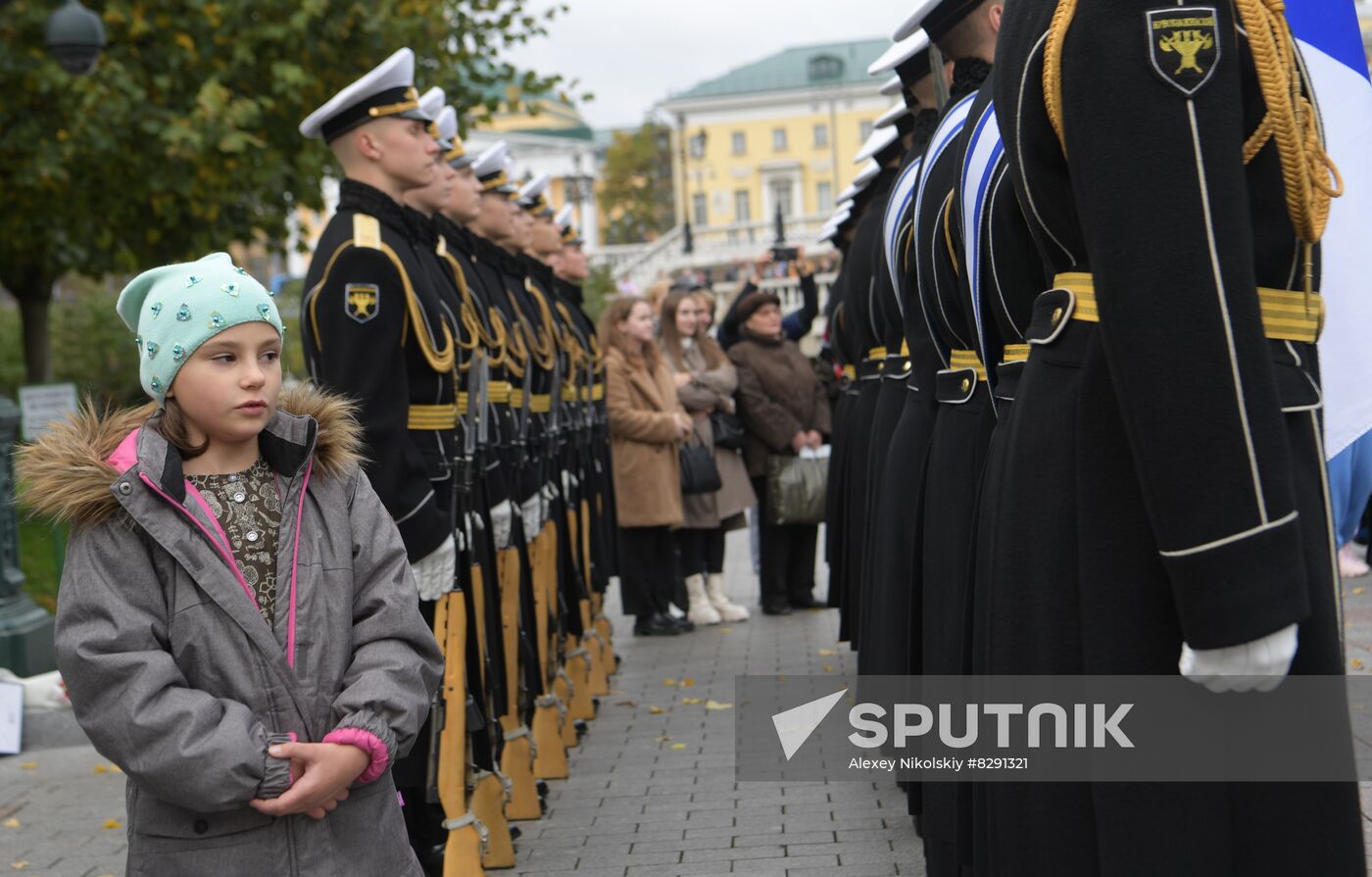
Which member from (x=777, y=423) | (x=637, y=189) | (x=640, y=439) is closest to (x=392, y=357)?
(x=640, y=439)

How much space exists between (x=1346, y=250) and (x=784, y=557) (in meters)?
8.34

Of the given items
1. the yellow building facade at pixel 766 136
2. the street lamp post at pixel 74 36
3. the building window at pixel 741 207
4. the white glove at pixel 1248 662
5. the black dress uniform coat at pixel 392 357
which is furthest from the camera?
the building window at pixel 741 207

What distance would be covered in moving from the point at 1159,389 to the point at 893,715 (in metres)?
2.63

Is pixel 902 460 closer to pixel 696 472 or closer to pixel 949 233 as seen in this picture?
pixel 949 233

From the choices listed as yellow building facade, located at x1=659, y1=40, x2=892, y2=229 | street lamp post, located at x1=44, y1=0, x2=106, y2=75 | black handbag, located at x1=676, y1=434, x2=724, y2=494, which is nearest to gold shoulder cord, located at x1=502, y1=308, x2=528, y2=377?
black handbag, located at x1=676, y1=434, x2=724, y2=494

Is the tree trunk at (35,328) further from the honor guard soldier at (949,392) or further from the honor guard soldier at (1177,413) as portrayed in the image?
the honor guard soldier at (1177,413)

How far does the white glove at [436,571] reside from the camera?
509 centimetres

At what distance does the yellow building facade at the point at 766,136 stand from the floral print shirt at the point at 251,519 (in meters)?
86.9

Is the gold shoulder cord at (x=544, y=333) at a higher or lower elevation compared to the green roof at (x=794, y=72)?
lower

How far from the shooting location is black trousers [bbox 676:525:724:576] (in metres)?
10.8

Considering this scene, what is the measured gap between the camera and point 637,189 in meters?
75.1

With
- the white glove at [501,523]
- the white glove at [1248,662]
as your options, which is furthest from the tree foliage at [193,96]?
the white glove at [1248,662]

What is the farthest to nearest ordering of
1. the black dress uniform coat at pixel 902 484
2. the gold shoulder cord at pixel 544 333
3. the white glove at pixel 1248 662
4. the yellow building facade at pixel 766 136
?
the yellow building facade at pixel 766 136 < the gold shoulder cord at pixel 544 333 < the black dress uniform coat at pixel 902 484 < the white glove at pixel 1248 662

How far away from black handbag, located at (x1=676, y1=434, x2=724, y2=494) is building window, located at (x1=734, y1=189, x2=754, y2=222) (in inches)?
3245
